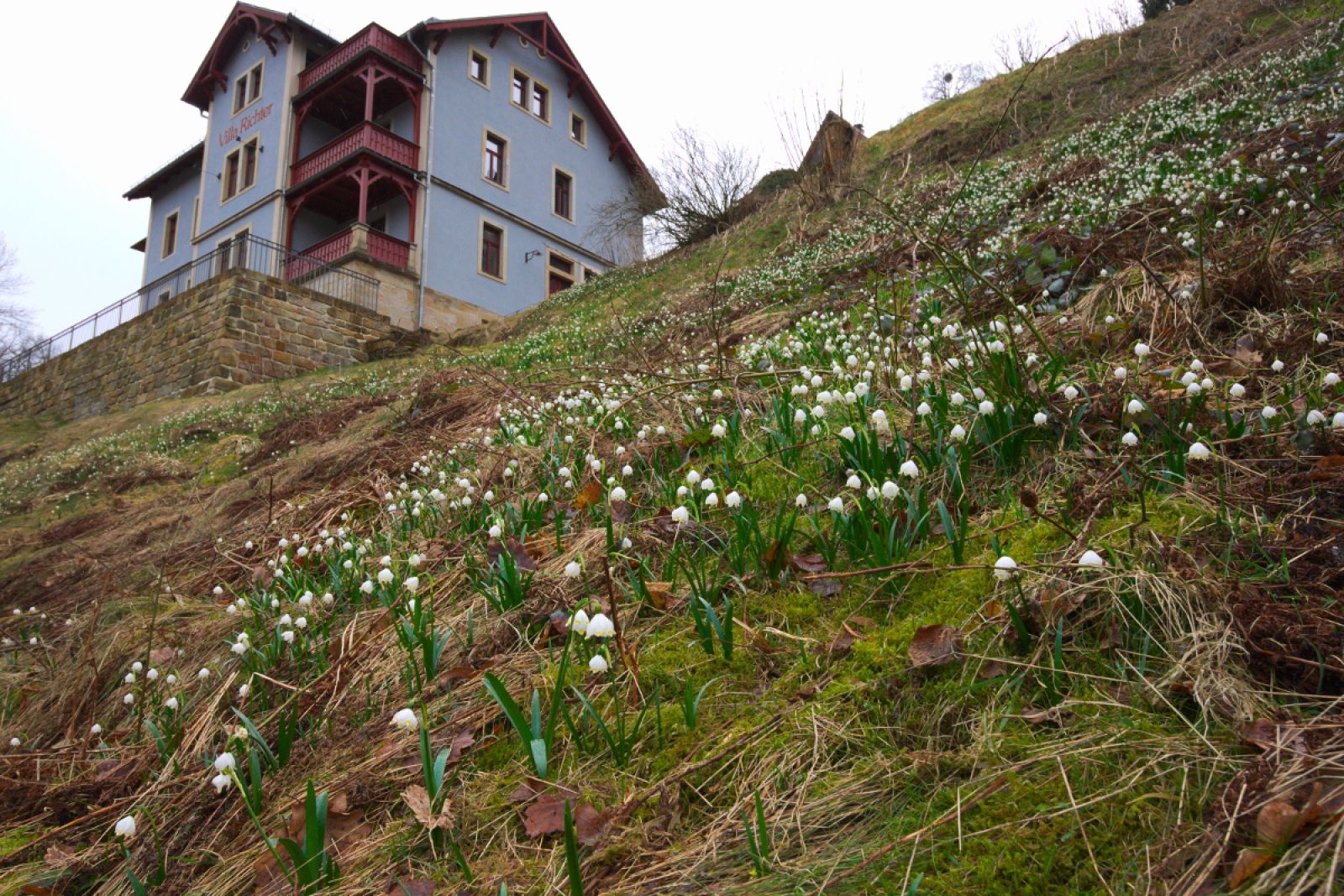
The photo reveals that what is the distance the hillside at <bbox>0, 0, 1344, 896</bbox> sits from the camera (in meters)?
1.61

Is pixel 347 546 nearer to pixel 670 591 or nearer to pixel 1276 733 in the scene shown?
pixel 670 591

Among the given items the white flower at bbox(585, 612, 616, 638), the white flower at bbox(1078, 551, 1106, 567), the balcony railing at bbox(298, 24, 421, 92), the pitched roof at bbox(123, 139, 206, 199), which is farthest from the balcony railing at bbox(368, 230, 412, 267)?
the white flower at bbox(1078, 551, 1106, 567)

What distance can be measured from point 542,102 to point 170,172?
15759mm

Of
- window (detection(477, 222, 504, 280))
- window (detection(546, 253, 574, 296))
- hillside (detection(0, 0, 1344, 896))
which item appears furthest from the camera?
window (detection(546, 253, 574, 296))

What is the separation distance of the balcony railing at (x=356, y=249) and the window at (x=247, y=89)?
8455 millimetres

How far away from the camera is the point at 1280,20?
499 inches

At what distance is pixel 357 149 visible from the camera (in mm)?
22906

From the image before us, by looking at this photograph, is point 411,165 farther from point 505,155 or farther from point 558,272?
point 558,272

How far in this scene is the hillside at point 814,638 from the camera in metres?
1.61

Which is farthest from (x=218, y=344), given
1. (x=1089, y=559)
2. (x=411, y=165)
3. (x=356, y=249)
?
(x=1089, y=559)

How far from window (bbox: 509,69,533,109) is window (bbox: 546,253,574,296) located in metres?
5.66

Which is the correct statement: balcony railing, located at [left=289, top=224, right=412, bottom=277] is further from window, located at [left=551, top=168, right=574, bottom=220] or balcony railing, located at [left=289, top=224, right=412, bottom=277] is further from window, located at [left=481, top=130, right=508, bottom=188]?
window, located at [left=551, top=168, right=574, bottom=220]

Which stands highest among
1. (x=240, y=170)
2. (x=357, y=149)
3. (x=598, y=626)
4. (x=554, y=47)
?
(x=554, y=47)

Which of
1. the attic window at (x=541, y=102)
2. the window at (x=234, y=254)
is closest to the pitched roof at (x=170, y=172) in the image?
the window at (x=234, y=254)
